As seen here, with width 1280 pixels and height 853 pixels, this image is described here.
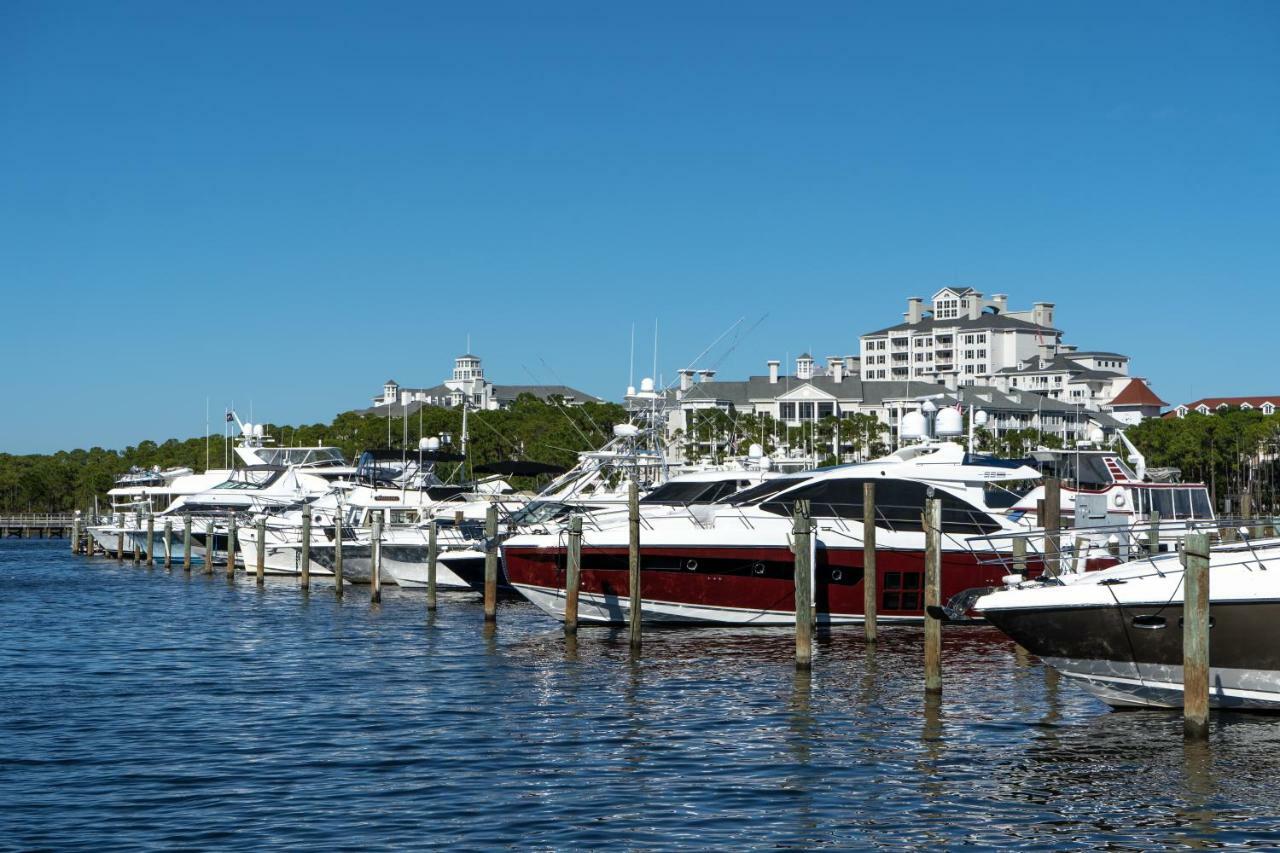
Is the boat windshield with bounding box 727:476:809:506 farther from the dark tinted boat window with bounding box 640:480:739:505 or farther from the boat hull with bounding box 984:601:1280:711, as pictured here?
the boat hull with bounding box 984:601:1280:711

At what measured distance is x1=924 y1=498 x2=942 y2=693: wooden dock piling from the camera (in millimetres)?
23062

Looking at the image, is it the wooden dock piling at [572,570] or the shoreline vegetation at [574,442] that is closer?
the wooden dock piling at [572,570]

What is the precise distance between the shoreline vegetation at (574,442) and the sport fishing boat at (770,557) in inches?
2744

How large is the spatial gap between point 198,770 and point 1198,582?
12821mm

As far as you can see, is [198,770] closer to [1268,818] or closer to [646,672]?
[646,672]

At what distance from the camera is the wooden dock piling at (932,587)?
2306 cm

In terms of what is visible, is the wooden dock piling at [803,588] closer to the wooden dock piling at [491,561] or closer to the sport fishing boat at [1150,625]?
the sport fishing boat at [1150,625]

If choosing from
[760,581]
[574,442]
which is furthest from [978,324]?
[760,581]

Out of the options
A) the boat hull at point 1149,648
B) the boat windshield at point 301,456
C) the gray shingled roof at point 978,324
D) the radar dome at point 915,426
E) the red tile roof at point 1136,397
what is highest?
the gray shingled roof at point 978,324

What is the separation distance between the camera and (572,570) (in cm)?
3153

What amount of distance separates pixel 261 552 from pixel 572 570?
2580 centimetres

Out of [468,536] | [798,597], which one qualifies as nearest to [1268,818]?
[798,597]

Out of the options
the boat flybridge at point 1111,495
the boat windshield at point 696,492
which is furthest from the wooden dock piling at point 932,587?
the boat windshield at point 696,492

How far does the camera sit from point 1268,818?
16781 millimetres
